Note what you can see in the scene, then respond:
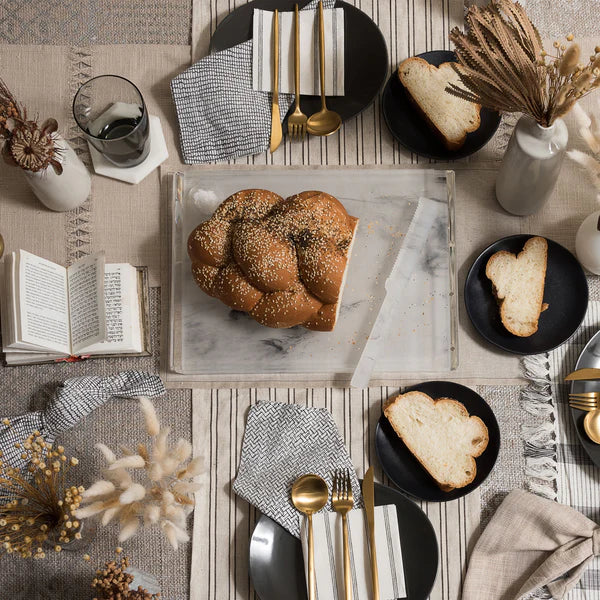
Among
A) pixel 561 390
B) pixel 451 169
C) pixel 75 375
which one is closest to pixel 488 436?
pixel 561 390

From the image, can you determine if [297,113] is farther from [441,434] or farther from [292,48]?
[441,434]

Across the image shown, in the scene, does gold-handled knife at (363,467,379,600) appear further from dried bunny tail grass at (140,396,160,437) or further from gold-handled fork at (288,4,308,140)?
gold-handled fork at (288,4,308,140)

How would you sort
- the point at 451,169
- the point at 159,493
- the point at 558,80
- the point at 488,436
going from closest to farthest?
the point at 558,80 → the point at 159,493 → the point at 488,436 → the point at 451,169

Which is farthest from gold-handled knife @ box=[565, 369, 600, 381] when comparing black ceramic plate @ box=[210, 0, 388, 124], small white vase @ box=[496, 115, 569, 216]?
black ceramic plate @ box=[210, 0, 388, 124]

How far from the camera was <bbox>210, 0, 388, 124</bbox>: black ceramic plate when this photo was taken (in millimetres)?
1354

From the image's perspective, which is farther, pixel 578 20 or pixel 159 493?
pixel 578 20

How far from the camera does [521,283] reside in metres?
1.28

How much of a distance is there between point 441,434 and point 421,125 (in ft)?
2.18

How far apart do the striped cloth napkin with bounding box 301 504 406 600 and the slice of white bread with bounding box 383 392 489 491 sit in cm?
12

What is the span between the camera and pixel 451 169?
1360 mm

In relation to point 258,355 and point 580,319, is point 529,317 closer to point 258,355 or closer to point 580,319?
point 580,319

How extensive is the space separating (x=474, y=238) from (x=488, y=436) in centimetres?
42

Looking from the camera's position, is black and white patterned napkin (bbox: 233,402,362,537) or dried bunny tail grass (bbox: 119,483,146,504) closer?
dried bunny tail grass (bbox: 119,483,146,504)

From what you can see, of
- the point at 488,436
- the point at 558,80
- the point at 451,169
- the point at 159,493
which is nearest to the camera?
the point at 558,80
